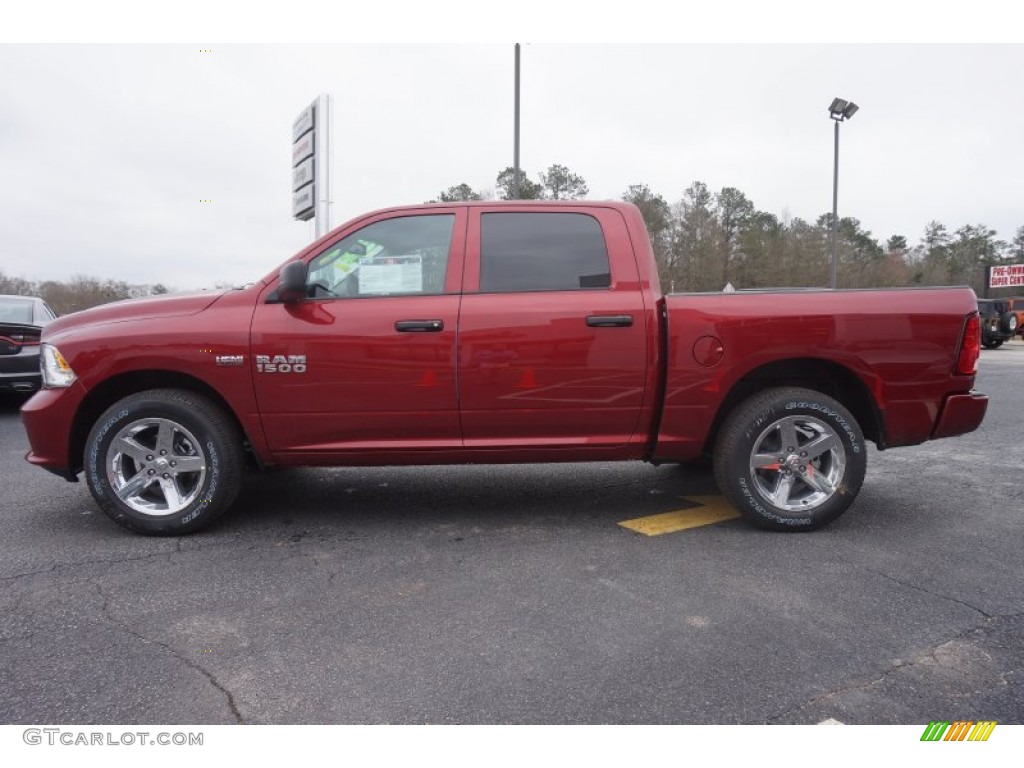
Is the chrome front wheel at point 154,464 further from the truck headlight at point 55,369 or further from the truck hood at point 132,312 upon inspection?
the truck hood at point 132,312

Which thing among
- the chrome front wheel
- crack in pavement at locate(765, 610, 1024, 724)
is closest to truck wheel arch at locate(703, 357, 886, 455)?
crack in pavement at locate(765, 610, 1024, 724)

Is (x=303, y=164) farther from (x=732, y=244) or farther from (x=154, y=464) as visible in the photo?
(x=732, y=244)

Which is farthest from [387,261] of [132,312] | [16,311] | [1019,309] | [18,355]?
[1019,309]

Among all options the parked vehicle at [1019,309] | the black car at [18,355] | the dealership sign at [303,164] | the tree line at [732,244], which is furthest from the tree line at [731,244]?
the black car at [18,355]

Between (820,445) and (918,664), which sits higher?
(820,445)

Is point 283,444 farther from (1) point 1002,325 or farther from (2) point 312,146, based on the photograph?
(1) point 1002,325

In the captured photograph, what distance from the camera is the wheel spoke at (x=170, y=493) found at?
3805 millimetres

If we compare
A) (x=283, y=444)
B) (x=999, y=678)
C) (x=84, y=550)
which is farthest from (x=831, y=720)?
(x=84, y=550)

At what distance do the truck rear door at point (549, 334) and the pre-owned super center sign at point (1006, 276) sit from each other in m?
50.8

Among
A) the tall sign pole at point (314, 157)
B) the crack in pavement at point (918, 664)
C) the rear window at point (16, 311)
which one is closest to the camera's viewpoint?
the crack in pavement at point (918, 664)

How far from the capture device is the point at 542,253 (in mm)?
3967

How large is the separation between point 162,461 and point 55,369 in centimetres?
77

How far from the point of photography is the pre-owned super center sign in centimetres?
4476

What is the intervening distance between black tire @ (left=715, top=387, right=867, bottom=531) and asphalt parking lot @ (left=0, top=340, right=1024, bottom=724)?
15 centimetres
